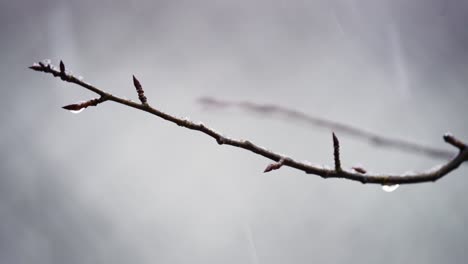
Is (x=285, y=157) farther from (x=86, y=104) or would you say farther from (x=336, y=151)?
(x=86, y=104)

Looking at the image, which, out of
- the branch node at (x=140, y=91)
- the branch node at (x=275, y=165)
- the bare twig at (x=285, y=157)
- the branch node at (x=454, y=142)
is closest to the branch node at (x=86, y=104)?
the bare twig at (x=285, y=157)

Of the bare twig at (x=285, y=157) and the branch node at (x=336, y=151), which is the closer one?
the bare twig at (x=285, y=157)

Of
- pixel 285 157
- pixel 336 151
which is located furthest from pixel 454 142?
pixel 285 157

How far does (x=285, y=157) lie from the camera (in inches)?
63.3

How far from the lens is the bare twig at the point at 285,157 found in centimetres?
145

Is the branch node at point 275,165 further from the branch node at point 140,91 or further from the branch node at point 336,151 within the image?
the branch node at point 140,91

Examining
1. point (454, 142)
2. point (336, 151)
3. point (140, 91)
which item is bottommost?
point (454, 142)

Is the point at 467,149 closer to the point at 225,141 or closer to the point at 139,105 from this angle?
the point at 225,141

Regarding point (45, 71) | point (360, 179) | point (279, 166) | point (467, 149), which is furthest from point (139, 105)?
point (467, 149)

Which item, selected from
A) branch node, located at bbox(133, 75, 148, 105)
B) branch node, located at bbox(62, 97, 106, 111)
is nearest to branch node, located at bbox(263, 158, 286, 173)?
branch node, located at bbox(133, 75, 148, 105)

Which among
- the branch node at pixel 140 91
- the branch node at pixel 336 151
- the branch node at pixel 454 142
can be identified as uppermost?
the branch node at pixel 140 91

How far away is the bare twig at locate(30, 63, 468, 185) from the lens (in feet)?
4.75

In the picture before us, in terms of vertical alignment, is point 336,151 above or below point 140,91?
below

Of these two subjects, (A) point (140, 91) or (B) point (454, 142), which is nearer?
(B) point (454, 142)
